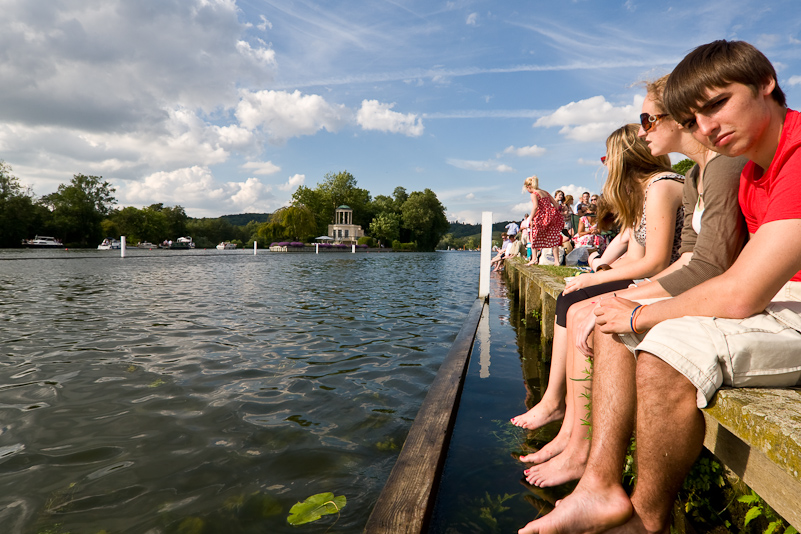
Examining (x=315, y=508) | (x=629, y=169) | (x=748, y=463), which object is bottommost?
(x=315, y=508)

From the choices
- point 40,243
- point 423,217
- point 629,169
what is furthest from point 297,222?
point 629,169

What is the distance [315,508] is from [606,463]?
121cm

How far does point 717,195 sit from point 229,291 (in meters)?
10.0

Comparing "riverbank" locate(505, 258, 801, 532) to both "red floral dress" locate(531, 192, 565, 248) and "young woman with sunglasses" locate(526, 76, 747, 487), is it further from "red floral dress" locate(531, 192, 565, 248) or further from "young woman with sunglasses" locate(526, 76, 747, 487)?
"red floral dress" locate(531, 192, 565, 248)

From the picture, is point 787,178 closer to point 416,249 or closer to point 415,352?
point 415,352

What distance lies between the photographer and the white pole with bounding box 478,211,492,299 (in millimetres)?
9234

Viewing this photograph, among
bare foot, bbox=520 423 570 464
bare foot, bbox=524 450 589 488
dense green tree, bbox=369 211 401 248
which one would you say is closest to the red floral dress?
bare foot, bbox=520 423 570 464

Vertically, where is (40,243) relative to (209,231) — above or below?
below

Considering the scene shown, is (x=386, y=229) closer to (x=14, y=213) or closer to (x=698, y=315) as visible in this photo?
(x=14, y=213)

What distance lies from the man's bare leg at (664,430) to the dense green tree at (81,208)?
80.9 m

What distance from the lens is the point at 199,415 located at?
117 inches

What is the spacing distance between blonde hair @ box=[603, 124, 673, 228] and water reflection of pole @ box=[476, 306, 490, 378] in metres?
1.82

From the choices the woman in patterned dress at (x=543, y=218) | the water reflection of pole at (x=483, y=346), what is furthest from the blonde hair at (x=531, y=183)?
the water reflection of pole at (x=483, y=346)

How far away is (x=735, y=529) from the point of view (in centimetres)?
158
